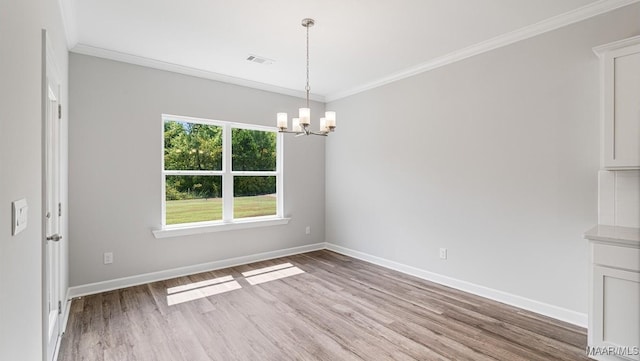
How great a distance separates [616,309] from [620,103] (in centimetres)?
153

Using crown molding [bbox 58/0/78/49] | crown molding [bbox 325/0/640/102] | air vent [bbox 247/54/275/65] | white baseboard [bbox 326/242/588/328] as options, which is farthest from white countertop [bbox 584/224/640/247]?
crown molding [bbox 58/0/78/49]

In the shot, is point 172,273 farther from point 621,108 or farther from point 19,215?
point 621,108

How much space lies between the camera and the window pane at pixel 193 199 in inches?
165

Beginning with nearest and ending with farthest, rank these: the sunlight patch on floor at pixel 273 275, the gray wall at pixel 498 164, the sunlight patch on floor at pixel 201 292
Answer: the gray wall at pixel 498 164 < the sunlight patch on floor at pixel 201 292 < the sunlight patch on floor at pixel 273 275

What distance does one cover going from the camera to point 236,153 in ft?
15.7

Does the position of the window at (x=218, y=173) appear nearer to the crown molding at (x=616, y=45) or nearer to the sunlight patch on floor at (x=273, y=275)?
the sunlight patch on floor at (x=273, y=275)

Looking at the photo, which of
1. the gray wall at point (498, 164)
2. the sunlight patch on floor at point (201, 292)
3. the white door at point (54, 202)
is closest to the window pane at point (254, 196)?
the sunlight patch on floor at point (201, 292)

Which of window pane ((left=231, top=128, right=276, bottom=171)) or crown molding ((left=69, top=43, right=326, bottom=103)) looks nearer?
crown molding ((left=69, top=43, right=326, bottom=103))

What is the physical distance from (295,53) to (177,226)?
277 centimetres

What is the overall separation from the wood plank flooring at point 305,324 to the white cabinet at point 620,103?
154 cm

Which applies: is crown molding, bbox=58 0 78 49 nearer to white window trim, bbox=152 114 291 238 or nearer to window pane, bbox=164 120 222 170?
white window trim, bbox=152 114 291 238

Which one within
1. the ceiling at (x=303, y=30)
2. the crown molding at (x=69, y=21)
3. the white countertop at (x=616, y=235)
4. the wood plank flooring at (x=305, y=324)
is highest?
the ceiling at (x=303, y=30)

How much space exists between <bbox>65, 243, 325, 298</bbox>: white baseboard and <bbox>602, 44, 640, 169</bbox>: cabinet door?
4.20 meters

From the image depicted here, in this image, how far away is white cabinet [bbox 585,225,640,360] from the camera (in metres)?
2.10
